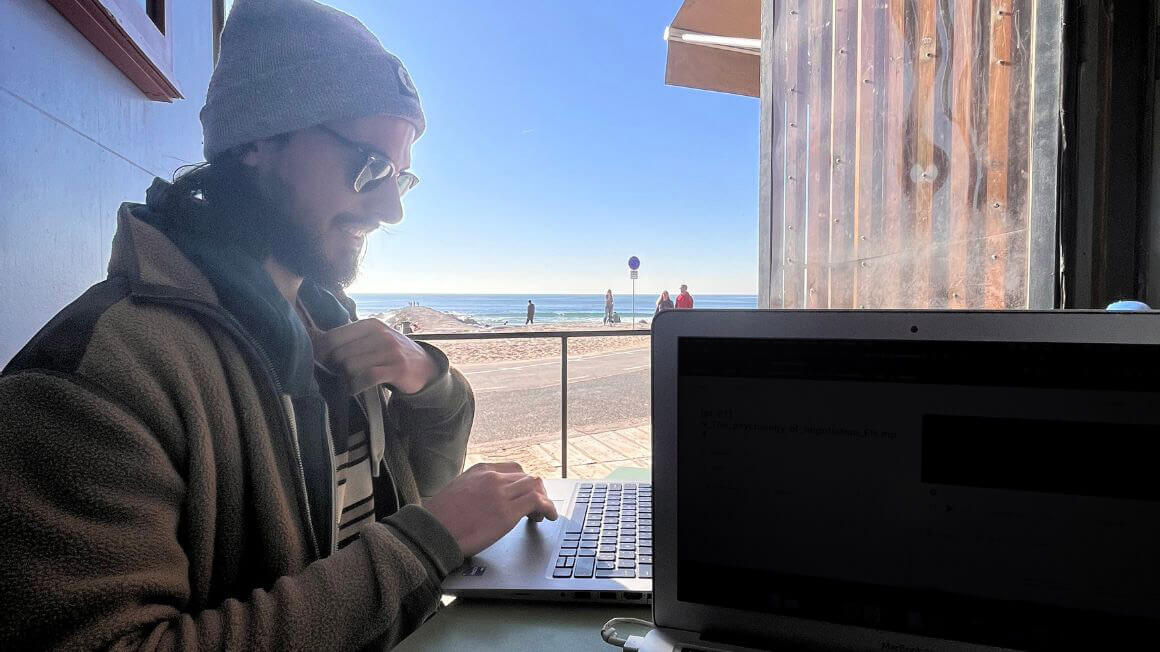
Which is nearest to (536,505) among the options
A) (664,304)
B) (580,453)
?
(664,304)

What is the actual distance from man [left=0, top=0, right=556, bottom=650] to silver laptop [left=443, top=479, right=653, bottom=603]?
4 centimetres

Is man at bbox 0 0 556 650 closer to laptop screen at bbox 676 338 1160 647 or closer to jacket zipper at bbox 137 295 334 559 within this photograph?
jacket zipper at bbox 137 295 334 559

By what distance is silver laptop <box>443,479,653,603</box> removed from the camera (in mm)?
623

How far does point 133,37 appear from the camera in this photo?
111cm

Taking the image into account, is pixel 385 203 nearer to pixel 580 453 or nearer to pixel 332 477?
pixel 332 477

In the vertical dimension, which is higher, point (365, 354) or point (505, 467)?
point (365, 354)

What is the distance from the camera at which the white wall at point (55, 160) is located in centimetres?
83

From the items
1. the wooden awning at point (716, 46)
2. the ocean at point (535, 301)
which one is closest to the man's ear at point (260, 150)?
the wooden awning at point (716, 46)

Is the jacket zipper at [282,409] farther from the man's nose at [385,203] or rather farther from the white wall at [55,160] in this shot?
the white wall at [55,160]

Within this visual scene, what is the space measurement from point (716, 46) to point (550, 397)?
558 cm

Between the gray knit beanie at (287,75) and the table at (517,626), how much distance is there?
812 millimetres

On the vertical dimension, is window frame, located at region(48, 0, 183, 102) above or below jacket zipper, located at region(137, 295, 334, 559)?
above

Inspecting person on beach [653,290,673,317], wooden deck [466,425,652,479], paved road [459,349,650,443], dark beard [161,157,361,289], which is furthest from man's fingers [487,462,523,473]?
paved road [459,349,650,443]

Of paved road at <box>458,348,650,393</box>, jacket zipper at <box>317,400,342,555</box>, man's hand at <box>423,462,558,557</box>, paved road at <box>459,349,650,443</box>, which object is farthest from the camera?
paved road at <box>458,348,650,393</box>
